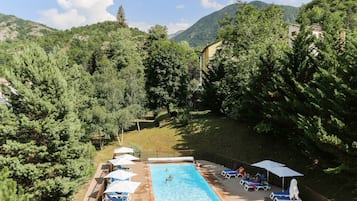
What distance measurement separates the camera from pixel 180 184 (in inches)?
867

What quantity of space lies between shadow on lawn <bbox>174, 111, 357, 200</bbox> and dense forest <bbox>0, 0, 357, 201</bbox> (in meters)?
1.68

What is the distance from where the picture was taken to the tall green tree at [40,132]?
15.6 meters

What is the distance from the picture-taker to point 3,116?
15773mm

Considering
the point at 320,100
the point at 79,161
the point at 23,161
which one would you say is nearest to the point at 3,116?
the point at 23,161

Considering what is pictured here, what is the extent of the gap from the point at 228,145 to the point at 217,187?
10.7 meters

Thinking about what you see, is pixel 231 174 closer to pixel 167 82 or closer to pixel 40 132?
pixel 40 132

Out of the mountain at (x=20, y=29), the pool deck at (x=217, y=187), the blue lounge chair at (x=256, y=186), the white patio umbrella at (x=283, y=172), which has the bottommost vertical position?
the pool deck at (x=217, y=187)

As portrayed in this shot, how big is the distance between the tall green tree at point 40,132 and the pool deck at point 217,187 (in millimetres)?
2852

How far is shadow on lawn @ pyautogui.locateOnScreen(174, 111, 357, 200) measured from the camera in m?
17.5

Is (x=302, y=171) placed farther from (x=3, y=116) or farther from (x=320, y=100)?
(x=3, y=116)

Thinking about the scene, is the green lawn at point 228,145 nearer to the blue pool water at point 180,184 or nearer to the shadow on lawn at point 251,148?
the shadow on lawn at point 251,148

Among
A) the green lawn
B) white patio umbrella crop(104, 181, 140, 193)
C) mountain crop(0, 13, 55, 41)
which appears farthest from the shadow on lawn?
mountain crop(0, 13, 55, 41)

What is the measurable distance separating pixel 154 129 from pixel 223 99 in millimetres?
9443

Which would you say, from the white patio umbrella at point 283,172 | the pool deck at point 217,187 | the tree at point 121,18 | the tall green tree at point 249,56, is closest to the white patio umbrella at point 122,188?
the pool deck at point 217,187
